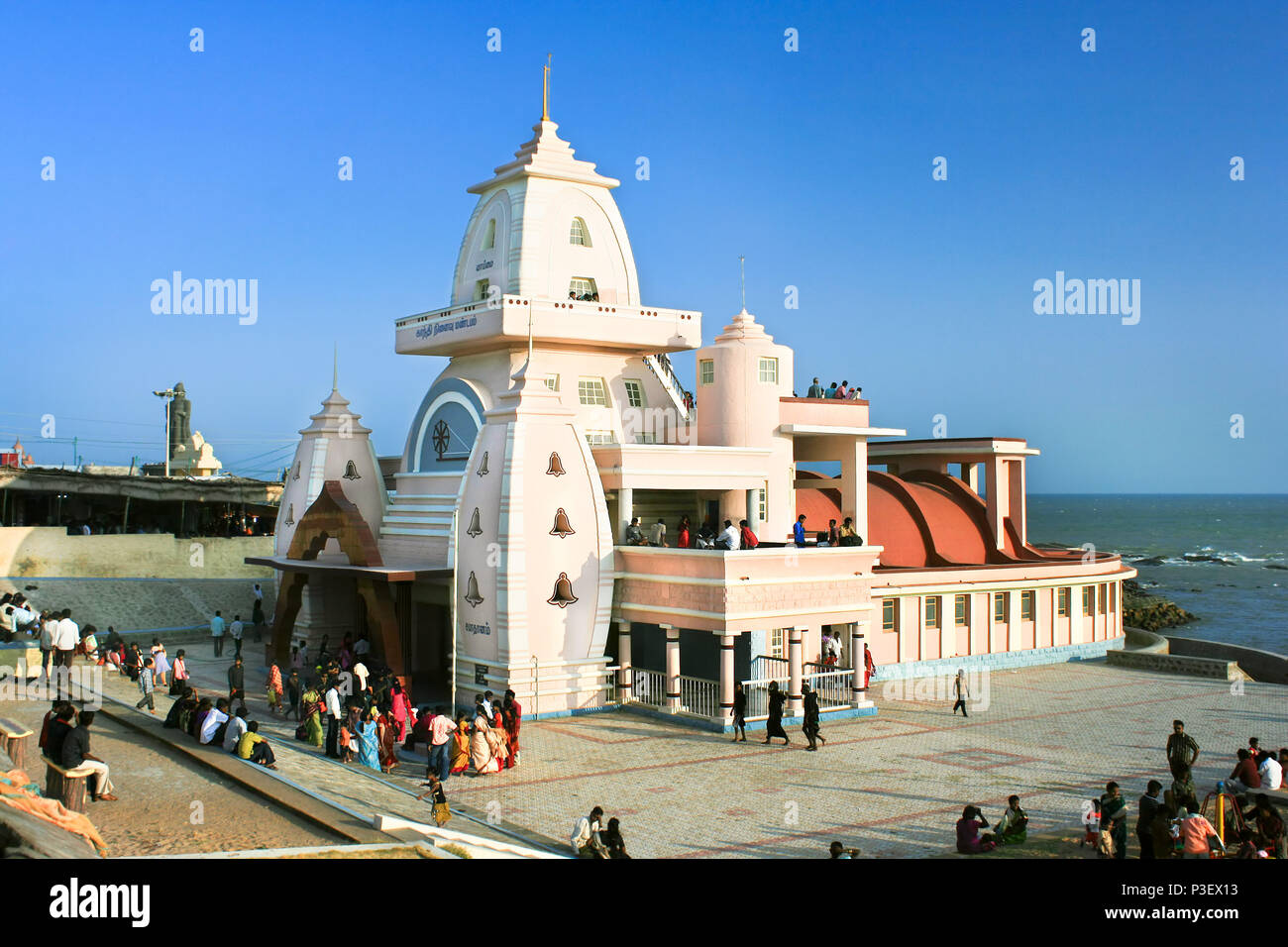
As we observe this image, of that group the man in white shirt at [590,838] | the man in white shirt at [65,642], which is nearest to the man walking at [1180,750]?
the man in white shirt at [590,838]

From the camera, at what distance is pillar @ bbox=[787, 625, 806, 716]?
2505 cm

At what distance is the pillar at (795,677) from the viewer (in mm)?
25047

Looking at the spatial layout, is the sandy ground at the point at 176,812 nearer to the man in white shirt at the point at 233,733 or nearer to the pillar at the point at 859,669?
the man in white shirt at the point at 233,733

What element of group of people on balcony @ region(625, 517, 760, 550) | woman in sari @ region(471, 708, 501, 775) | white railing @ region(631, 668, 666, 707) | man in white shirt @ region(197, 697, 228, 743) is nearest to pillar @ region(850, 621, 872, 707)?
group of people on balcony @ region(625, 517, 760, 550)

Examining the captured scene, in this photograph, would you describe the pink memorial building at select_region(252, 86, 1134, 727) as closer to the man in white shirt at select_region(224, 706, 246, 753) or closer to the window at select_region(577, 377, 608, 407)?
the window at select_region(577, 377, 608, 407)

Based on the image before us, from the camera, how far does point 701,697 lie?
1017 inches

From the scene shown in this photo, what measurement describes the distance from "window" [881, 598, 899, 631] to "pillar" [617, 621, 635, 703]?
27.8 ft

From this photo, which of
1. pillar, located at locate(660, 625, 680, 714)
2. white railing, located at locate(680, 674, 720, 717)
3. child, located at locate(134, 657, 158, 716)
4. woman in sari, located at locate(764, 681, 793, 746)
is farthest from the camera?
pillar, located at locate(660, 625, 680, 714)

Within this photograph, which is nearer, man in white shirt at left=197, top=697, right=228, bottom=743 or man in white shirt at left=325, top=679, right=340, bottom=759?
man in white shirt at left=197, top=697, right=228, bottom=743

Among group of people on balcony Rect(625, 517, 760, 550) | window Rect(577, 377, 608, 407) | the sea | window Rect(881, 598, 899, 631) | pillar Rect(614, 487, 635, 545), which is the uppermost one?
window Rect(577, 377, 608, 407)

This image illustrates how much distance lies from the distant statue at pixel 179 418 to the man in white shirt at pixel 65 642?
40.9 meters

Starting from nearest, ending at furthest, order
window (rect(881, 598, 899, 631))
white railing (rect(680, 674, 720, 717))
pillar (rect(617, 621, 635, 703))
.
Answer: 1. white railing (rect(680, 674, 720, 717))
2. pillar (rect(617, 621, 635, 703))
3. window (rect(881, 598, 899, 631))

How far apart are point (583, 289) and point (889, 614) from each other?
1230cm
